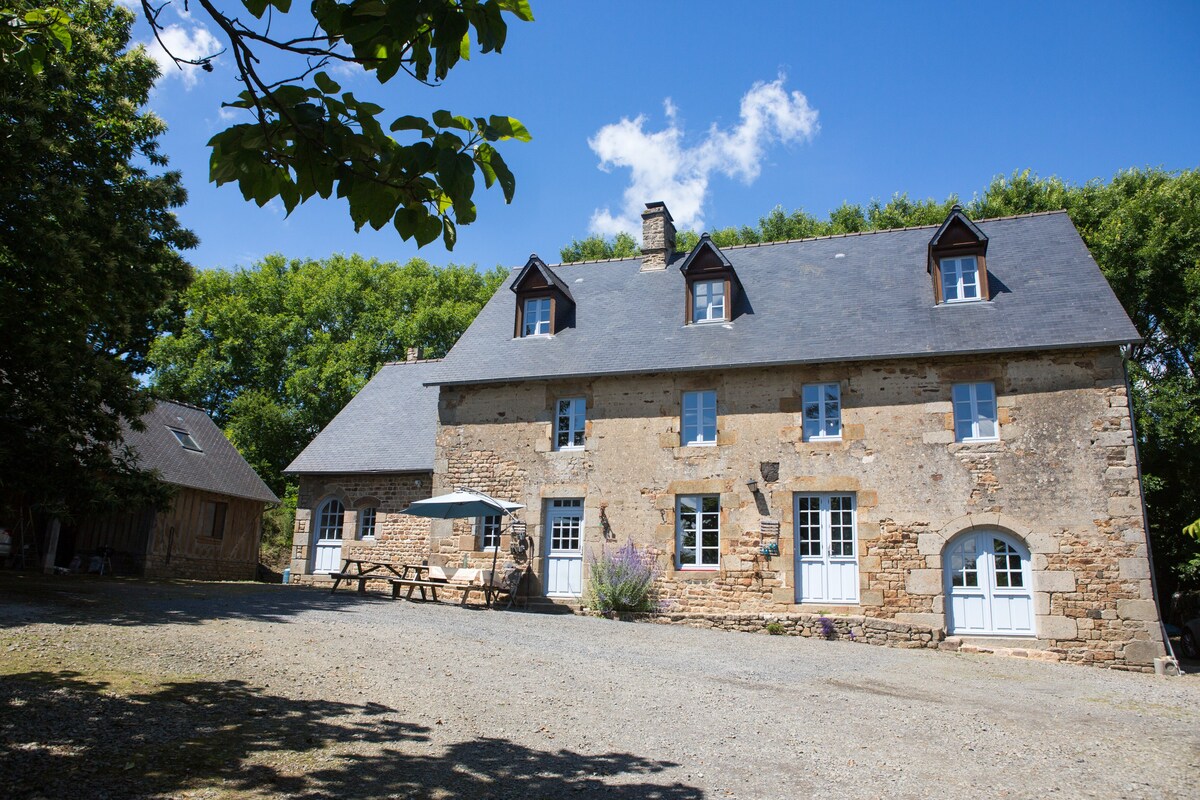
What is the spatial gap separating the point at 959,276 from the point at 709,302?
15.5 feet

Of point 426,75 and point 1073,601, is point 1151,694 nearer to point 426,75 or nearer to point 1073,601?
point 1073,601

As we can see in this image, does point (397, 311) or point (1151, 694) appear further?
point (397, 311)

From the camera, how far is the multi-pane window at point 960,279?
Answer: 1537 centimetres

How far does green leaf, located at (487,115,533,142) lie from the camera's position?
2.88m

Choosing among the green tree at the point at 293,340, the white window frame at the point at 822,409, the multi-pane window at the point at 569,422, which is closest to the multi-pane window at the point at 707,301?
the white window frame at the point at 822,409

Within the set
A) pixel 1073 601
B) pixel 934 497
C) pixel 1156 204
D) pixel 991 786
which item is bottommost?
pixel 991 786

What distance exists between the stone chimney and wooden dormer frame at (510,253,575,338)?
7.43 feet

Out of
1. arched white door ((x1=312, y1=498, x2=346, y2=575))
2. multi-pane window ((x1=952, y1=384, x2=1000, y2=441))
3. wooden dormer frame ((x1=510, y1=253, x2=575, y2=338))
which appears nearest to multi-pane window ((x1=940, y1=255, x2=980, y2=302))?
multi-pane window ((x1=952, y1=384, x2=1000, y2=441))

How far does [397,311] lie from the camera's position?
3400 cm

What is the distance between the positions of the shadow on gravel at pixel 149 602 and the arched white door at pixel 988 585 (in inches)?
376

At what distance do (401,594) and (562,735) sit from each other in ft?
35.1

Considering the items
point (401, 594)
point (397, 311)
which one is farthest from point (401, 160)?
point (397, 311)

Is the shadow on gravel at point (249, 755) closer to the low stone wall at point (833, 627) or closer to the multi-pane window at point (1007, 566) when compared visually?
the low stone wall at point (833, 627)

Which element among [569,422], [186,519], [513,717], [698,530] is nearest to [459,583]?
A: [569,422]
